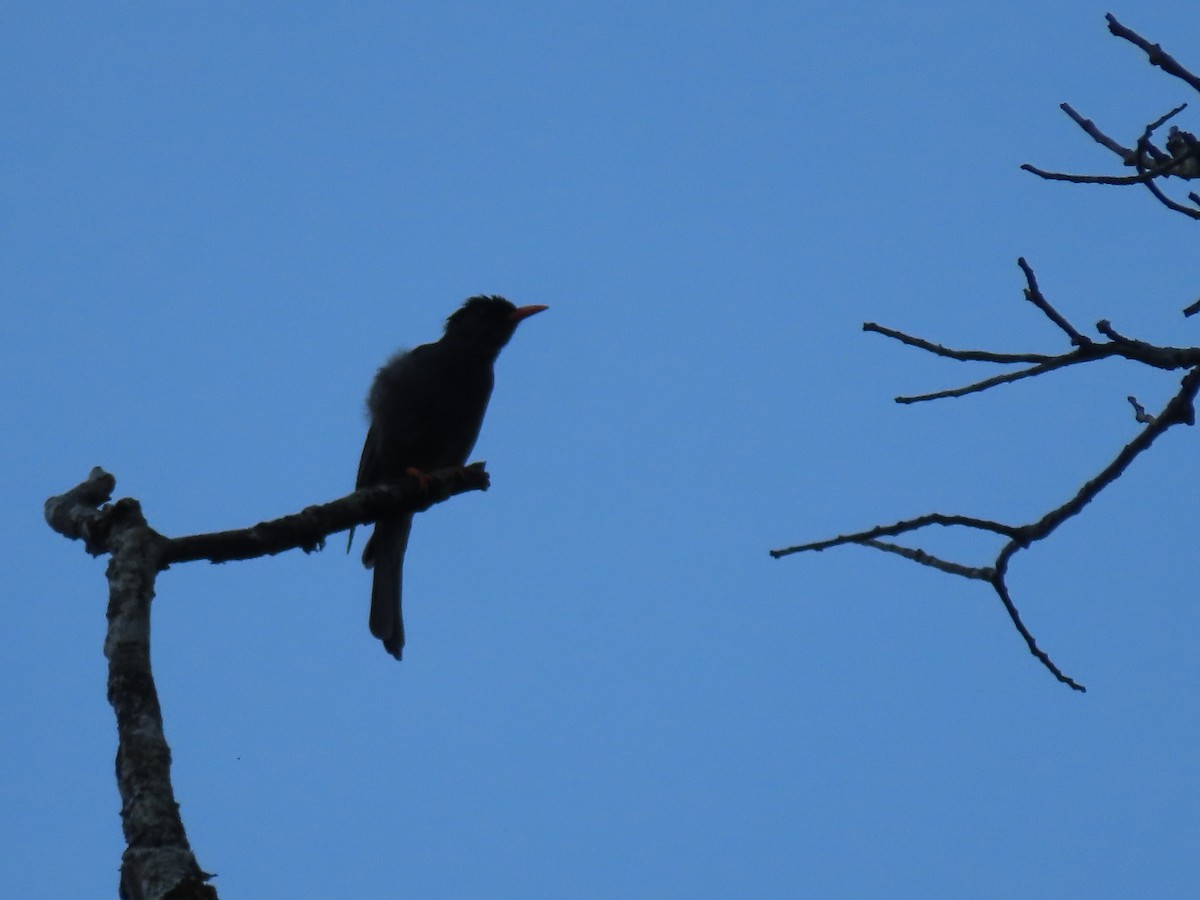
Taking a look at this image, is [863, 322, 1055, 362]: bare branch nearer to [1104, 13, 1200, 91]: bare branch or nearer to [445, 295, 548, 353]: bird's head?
[1104, 13, 1200, 91]: bare branch

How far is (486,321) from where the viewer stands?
7836 mm

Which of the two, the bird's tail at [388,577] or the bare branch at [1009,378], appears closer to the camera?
the bare branch at [1009,378]

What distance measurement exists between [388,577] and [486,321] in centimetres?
195

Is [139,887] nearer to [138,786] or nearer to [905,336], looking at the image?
[138,786]

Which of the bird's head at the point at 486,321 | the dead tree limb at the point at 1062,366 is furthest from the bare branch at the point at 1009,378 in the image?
the bird's head at the point at 486,321

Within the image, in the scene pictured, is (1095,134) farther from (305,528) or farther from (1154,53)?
(305,528)

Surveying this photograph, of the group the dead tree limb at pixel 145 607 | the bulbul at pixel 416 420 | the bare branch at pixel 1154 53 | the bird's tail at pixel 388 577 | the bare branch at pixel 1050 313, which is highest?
the bulbul at pixel 416 420

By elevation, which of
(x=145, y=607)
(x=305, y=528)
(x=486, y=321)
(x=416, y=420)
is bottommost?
(x=145, y=607)

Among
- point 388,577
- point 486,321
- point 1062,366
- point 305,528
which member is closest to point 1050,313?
point 1062,366

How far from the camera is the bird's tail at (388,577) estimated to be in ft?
21.2

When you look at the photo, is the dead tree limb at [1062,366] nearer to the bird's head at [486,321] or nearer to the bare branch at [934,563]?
the bare branch at [934,563]

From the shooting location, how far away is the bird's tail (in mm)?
6457

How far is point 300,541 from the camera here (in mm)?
3314

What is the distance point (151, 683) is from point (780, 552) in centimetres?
136
